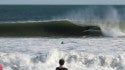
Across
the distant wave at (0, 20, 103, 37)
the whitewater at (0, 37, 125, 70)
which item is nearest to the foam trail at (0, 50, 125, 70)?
the whitewater at (0, 37, 125, 70)

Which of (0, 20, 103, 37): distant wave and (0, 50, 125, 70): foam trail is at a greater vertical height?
(0, 50, 125, 70): foam trail

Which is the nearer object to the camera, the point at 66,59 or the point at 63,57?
the point at 66,59

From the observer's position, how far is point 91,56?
1719 cm

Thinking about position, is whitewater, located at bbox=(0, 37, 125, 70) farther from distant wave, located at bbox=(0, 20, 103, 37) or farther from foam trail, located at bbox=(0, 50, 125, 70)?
distant wave, located at bbox=(0, 20, 103, 37)

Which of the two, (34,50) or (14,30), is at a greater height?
(34,50)

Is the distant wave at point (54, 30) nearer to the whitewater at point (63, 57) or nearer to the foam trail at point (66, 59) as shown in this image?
the whitewater at point (63, 57)

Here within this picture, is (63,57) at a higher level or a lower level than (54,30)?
higher

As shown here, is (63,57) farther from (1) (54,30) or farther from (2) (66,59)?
(1) (54,30)

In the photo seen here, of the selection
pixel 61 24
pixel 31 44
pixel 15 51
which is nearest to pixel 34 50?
pixel 15 51

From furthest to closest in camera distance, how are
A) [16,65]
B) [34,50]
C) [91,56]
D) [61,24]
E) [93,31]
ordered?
[61,24], [93,31], [34,50], [91,56], [16,65]

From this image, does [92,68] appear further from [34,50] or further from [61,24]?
[61,24]

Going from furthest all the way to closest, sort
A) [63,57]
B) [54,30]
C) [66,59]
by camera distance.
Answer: [54,30]
[63,57]
[66,59]

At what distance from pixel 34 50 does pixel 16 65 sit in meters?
2.67

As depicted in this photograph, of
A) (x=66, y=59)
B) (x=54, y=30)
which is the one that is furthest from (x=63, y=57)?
(x=54, y=30)
